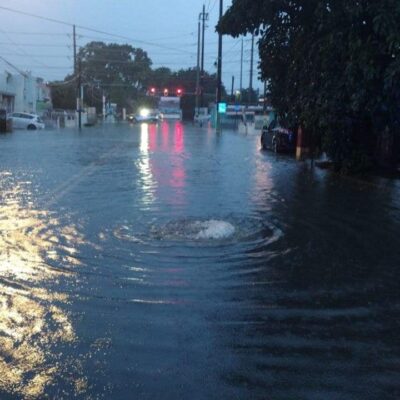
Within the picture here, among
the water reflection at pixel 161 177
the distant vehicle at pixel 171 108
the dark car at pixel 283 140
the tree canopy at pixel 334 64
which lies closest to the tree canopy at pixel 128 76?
the distant vehicle at pixel 171 108

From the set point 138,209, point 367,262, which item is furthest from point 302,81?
point 367,262

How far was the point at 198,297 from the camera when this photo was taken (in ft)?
19.1

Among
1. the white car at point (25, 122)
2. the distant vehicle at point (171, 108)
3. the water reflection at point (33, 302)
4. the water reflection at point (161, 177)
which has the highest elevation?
the distant vehicle at point (171, 108)

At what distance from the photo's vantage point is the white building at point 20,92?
6600 centimetres

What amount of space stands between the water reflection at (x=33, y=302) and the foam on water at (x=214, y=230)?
167 cm

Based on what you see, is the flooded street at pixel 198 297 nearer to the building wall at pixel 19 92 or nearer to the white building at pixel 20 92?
the white building at pixel 20 92

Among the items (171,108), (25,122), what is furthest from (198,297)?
(171,108)

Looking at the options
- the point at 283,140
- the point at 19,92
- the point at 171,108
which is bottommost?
the point at 283,140

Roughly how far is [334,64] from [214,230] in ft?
23.5

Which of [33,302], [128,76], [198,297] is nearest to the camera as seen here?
[33,302]

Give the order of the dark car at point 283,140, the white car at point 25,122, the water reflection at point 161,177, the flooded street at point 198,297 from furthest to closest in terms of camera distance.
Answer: the white car at point 25,122, the dark car at point 283,140, the water reflection at point 161,177, the flooded street at point 198,297

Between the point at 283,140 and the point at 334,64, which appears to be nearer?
the point at 334,64

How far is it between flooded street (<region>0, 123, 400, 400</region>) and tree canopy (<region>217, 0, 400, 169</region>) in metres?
2.65

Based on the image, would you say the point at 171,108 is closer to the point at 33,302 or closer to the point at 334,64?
the point at 334,64
